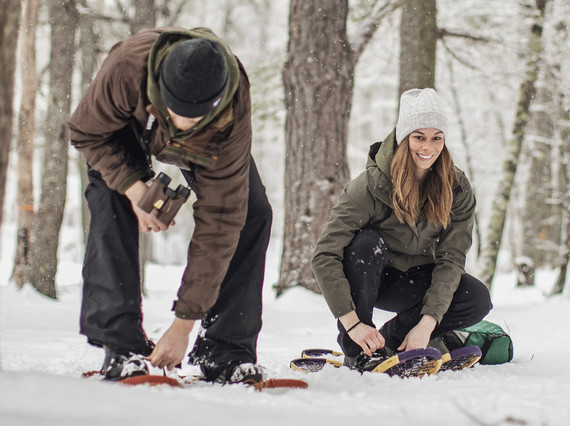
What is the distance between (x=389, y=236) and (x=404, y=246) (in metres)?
0.09

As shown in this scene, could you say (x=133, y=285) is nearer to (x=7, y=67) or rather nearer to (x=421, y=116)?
(x=7, y=67)

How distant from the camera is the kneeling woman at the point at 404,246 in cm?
272

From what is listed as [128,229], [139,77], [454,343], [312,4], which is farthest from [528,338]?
[312,4]

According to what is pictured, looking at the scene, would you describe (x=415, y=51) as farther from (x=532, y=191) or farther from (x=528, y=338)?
(x=532, y=191)

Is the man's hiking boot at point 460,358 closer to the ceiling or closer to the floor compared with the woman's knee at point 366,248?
closer to the floor

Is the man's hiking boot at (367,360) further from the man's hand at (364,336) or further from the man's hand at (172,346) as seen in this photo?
the man's hand at (172,346)

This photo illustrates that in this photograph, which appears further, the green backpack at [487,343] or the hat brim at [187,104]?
the green backpack at [487,343]

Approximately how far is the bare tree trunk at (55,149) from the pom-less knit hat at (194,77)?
17.2 ft

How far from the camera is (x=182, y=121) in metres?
1.83

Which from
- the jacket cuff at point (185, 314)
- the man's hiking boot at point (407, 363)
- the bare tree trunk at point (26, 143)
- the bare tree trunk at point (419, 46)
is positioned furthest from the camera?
the bare tree trunk at point (26, 143)

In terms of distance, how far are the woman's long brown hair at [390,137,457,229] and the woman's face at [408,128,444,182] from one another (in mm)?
30

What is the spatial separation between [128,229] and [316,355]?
1296mm

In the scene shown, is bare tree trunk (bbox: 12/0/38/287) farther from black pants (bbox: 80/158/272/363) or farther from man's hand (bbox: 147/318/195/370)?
man's hand (bbox: 147/318/195/370)

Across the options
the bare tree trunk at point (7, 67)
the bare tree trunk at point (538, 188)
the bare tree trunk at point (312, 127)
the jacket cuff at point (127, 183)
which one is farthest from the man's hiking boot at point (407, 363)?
the bare tree trunk at point (538, 188)
